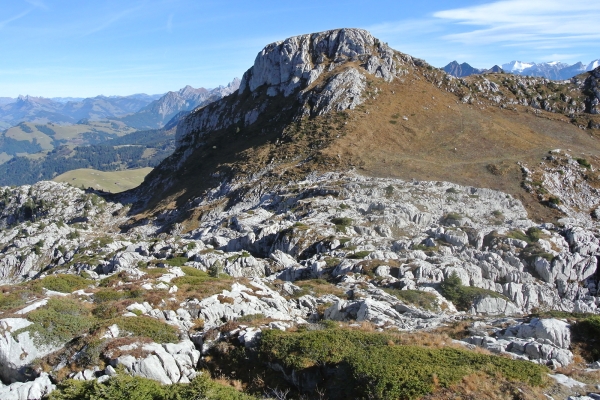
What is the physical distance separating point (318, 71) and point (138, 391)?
11284 cm

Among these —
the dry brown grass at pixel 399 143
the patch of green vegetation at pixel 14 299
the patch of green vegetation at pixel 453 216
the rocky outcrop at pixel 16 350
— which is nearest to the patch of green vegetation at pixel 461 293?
the patch of green vegetation at pixel 453 216

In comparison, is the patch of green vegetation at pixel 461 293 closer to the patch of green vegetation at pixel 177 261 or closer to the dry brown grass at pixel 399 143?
the patch of green vegetation at pixel 177 261

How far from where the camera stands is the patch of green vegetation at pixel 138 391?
1639 cm

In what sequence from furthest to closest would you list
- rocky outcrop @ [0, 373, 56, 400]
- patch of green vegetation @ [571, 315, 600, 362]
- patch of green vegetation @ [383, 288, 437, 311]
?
patch of green vegetation @ [383, 288, 437, 311] → patch of green vegetation @ [571, 315, 600, 362] → rocky outcrop @ [0, 373, 56, 400]

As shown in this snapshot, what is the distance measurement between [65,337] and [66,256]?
63392 mm

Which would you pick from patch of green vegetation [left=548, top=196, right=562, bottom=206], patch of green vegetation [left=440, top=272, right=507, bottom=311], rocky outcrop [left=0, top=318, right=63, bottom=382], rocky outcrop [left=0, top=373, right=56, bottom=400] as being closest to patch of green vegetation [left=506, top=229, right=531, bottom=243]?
patch of green vegetation [left=440, top=272, right=507, bottom=311]

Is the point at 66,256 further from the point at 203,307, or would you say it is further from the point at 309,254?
the point at 203,307

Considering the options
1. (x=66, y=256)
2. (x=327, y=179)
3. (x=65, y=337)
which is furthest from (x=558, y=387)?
(x=66, y=256)

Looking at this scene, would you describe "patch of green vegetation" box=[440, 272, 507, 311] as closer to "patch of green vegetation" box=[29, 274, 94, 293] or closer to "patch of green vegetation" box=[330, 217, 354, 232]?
"patch of green vegetation" box=[330, 217, 354, 232]

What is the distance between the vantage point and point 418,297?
1475 inches

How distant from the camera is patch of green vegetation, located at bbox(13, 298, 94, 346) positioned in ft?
73.3

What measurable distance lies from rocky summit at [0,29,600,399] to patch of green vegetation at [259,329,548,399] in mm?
113

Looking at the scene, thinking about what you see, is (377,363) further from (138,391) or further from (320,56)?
(320,56)

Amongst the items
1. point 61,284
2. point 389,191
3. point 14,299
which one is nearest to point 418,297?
point 61,284
